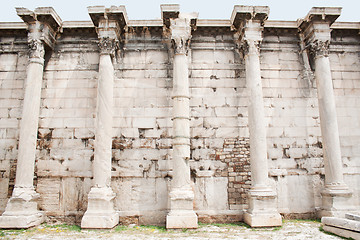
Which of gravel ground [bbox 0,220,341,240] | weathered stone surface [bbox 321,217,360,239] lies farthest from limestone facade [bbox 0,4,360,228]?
weathered stone surface [bbox 321,217,360,239]

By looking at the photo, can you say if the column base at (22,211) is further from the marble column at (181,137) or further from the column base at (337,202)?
the column base at (337,202)

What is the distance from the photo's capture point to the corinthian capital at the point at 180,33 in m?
8.07

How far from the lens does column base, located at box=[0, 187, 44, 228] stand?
6.88 metres

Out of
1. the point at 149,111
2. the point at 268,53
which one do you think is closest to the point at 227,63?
the point at 268,53

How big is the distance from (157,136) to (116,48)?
9.39 feet

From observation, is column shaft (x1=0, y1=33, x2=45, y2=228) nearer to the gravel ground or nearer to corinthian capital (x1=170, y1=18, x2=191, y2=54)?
the gravel ground

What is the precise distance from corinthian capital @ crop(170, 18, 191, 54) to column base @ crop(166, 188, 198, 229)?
3923 millimetres

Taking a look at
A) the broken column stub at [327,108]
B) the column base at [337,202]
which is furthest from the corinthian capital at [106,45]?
the column base at [337,202]

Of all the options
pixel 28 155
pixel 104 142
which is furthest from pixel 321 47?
pixel 28 155

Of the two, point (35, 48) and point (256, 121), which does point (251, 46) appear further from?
point (35, 48)

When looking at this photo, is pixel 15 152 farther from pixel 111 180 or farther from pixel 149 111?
pixel 149 111

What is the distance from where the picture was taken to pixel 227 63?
28.7ft

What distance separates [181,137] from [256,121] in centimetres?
213

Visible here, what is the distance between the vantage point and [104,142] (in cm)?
763
